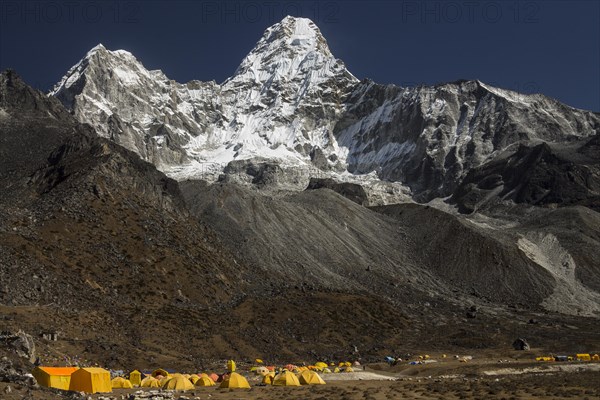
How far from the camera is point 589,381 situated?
175 feet

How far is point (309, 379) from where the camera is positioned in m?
57.3

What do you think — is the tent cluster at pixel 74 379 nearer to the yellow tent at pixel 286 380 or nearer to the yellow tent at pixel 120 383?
the yellow tent at pixel 120 383

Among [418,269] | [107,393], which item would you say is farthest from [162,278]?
[418,269]

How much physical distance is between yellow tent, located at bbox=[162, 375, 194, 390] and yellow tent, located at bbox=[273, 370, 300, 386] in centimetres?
720

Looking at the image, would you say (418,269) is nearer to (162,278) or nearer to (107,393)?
(162,278)

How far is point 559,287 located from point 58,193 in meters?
99.6

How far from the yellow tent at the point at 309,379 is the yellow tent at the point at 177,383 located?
31.3ft

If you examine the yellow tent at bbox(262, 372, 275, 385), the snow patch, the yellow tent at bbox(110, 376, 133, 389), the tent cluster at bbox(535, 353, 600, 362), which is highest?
the snow patch

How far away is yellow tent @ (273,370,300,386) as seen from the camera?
55.8m

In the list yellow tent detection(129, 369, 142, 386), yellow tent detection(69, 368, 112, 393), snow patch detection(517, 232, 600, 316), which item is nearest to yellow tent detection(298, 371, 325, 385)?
yellow tent detection(129, 369, 142, 386)

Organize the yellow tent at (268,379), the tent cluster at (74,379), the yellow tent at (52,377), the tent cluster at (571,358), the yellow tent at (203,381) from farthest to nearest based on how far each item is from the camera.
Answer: the tent cluster at (571,358), the yellow tent at (268,379), the yellow tent at (203,381), the tent cluster at (74,379), the yellow tent at (52,377)

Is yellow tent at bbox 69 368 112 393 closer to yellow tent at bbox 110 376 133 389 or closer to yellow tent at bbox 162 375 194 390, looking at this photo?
A: yellow tent at bbox 162 375 194 390

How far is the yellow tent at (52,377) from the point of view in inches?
1751

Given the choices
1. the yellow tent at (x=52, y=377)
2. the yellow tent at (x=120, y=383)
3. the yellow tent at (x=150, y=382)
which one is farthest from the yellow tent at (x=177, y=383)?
the yellow tent at (x=52, y=377)
